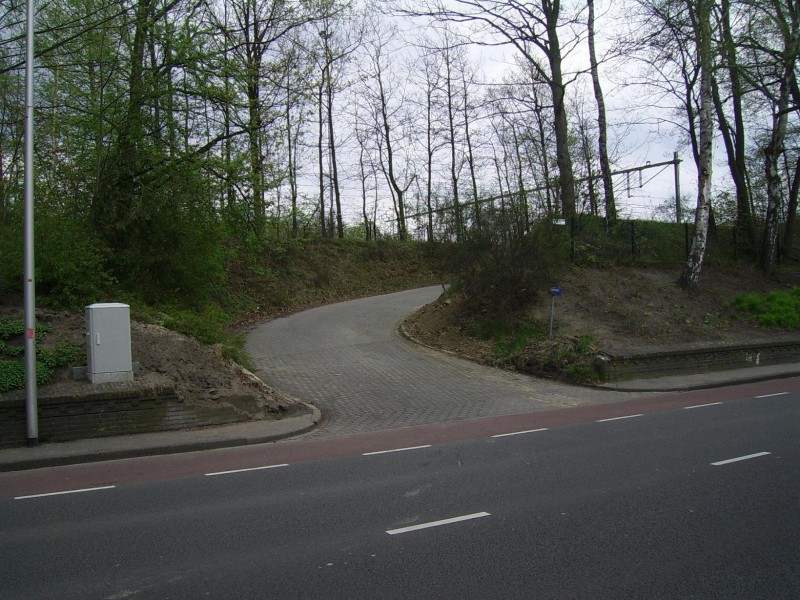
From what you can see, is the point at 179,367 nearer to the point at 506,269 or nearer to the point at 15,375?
the point at 15,375

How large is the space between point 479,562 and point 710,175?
19.5 meters

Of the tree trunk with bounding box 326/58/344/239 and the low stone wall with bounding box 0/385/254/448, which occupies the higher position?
the tree trunk with bounding box 326/58/344/239

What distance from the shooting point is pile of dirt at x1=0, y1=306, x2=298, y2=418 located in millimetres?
10906

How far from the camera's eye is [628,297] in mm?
21094

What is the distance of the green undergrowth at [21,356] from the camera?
9.68 m

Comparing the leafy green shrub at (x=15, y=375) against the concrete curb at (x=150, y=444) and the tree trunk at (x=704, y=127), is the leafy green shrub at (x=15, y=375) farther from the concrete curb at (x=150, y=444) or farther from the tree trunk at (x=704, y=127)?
the tree trunk at (x=704, y=127)

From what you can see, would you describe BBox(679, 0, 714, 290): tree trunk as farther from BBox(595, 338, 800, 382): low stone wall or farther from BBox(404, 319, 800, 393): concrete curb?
BBox(404, 319, 800, 393): concrete curb

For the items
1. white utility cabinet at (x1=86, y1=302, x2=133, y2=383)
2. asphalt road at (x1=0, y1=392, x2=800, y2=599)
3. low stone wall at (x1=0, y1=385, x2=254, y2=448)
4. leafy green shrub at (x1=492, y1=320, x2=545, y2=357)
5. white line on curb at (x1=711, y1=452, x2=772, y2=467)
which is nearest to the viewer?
asphalt road at (x1=0, y1=392, x2=800, y2=599)

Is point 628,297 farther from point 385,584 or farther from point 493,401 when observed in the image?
point 385,584

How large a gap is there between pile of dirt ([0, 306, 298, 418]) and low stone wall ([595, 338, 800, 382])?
8590 millimetres

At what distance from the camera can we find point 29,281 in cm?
916

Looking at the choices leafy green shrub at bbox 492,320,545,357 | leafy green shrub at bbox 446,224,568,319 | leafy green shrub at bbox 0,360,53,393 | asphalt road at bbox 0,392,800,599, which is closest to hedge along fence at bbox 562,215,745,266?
leafy green shrub at bbox 446,224,568,319

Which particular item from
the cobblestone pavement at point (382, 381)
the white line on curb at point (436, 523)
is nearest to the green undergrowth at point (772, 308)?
the cobblestone pavement at point (382, 381)

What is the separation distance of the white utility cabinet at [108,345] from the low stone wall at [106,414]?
1.06 ft
